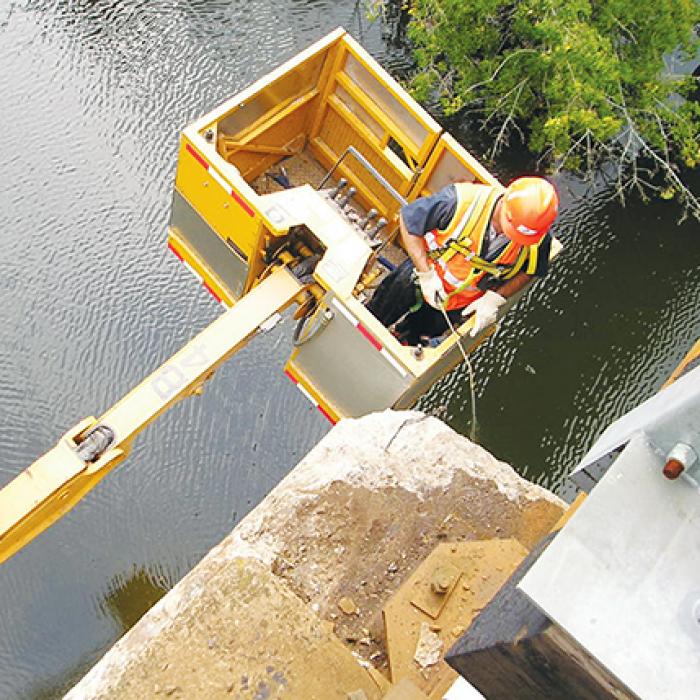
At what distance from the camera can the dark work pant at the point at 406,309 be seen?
22.2 ft

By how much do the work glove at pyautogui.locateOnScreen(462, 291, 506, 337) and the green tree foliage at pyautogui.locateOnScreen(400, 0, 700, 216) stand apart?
2.54 m

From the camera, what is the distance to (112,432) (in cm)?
553

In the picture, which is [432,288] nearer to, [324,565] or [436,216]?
[436,216]

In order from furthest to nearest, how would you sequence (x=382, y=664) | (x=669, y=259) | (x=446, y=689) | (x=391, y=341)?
(x=669, y=259)
(x=391, y=341)
(x=382, y=664)
(x=446, y=689)

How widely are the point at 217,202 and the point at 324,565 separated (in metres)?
2.97

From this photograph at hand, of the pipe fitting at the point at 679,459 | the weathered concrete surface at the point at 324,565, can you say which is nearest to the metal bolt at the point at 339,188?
the weathered concrete surface at the point at 324,565

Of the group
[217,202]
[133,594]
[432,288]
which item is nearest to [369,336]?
Result: [432,288]

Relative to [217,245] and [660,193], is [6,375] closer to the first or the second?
[217,245]

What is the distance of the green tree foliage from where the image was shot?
847 centimetres

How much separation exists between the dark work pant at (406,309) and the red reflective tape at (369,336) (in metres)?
0.72

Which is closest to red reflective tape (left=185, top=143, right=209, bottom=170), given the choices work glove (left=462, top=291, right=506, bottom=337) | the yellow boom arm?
the yellow boom arm

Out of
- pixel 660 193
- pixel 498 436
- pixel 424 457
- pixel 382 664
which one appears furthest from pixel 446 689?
pixel 660 193

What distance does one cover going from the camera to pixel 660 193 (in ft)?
34.1

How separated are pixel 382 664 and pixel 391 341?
2.32 m
